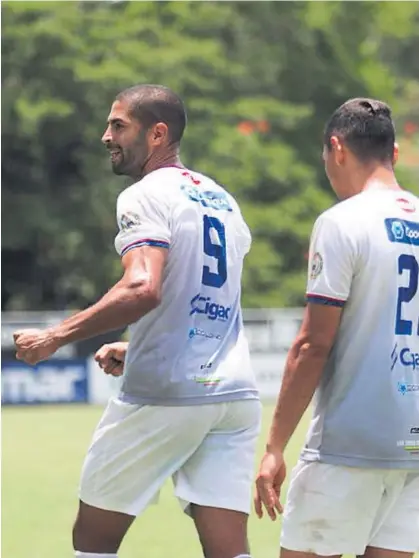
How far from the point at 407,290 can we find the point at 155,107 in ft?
4.49

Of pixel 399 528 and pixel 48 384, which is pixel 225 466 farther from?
pixel 48 384

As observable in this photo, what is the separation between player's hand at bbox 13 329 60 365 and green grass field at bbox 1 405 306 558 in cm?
324

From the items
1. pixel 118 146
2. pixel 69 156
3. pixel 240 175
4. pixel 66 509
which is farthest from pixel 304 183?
pixel 118 146

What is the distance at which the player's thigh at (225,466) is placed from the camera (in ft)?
17.2

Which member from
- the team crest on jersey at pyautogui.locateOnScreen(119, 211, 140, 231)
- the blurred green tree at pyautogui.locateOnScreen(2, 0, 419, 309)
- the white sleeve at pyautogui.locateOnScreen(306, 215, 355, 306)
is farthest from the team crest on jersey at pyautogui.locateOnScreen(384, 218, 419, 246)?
the blurred green tree at pyautogui.locateOnScreen(2, 0, 419, 309)

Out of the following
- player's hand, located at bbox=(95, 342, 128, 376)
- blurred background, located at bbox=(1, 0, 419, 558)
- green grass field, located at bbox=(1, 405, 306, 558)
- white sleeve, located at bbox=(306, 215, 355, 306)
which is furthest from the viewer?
blurred background, located at bbox=(1, 0, 419, 558)

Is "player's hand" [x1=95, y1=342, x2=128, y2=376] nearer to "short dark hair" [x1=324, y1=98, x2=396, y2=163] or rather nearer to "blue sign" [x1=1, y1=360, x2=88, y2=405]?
"short dark hair" [x1=324, y1=98, x2=396, y2=163]

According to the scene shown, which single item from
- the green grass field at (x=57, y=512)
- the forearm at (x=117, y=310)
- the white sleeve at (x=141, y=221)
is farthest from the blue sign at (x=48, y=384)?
the forearm at (x=117, y=310)

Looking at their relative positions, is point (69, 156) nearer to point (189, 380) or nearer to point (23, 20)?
point (23, 20)

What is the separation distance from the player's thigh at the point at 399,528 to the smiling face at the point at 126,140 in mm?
1669

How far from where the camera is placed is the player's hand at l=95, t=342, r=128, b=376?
5672 millimetres

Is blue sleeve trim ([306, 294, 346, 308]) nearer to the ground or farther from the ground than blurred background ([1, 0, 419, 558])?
nearer to the ground

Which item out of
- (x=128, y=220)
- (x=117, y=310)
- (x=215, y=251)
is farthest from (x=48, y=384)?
(x=117, y=310)

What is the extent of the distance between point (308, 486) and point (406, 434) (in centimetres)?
38
